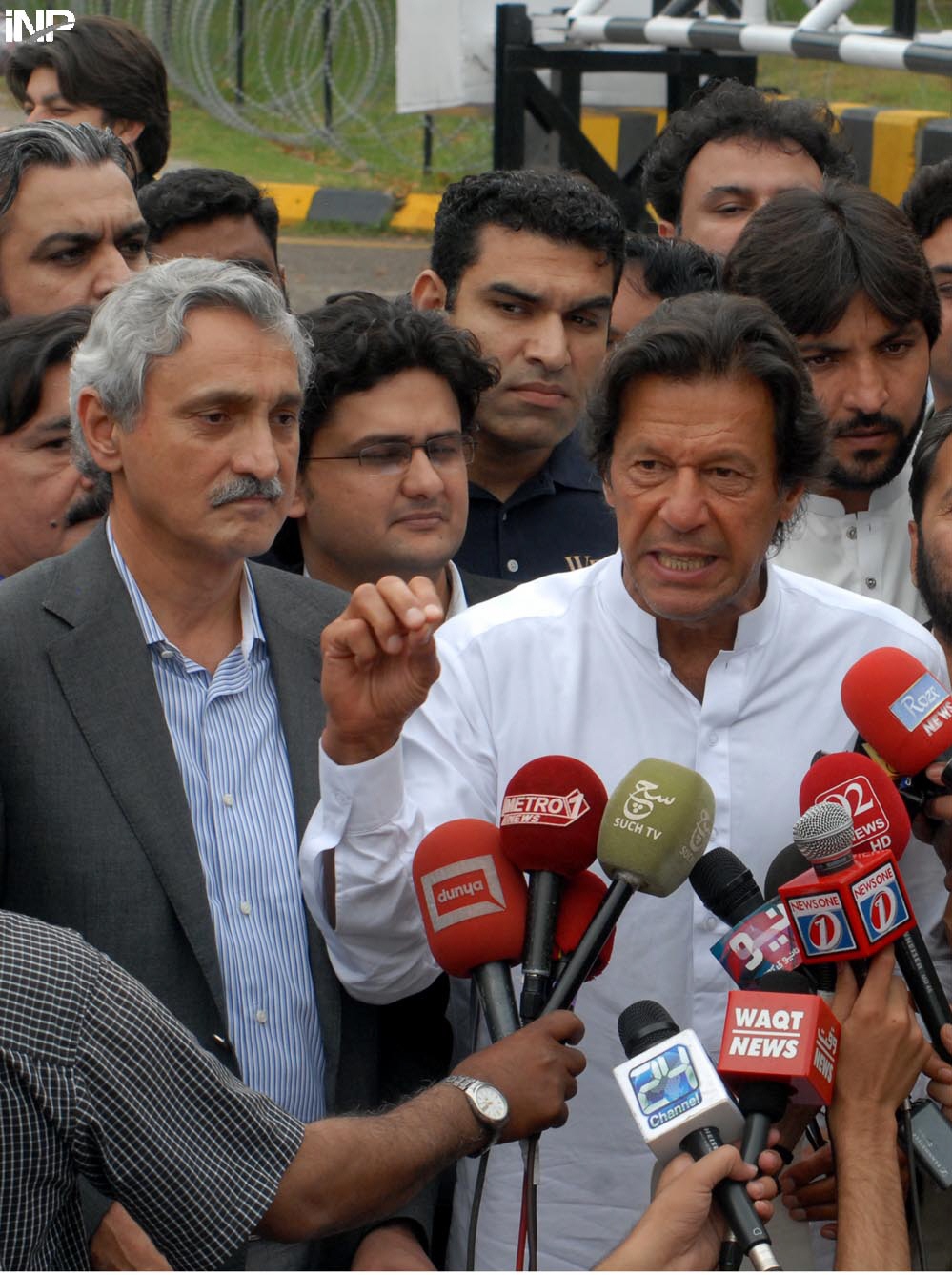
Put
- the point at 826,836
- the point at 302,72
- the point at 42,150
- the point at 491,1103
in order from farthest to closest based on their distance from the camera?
1. the point at 302,72
2. the point at 42,150
3. the point at 491,1103
4. the point at 826,836

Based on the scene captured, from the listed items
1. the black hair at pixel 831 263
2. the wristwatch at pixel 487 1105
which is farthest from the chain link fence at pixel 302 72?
the wristwatch at pixel 487 1105

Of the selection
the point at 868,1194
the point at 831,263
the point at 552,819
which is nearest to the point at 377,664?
the point at 552,819

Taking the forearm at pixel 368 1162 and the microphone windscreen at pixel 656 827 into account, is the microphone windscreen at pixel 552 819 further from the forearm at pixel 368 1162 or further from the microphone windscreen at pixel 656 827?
the forearm at pixel 368 1162

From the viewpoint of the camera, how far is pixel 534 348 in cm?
458

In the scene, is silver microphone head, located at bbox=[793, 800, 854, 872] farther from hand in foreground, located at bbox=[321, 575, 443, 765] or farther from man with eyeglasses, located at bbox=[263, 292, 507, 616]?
man with eyeglasses, located at bbox=[263, 292, 507, 616]

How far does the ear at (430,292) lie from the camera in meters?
4.88

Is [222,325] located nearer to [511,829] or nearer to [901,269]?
[511,829]

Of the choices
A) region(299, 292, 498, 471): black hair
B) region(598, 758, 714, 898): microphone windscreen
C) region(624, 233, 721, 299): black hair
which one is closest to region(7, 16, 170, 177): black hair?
region(624, 233, 721, 299): black hair

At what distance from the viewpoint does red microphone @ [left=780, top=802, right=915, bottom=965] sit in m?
2.40

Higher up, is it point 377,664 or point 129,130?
point 129,130

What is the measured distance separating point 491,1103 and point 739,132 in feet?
12.9

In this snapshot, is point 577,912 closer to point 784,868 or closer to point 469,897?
point 469,897

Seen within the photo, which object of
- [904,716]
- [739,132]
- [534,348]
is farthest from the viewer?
[739,132]

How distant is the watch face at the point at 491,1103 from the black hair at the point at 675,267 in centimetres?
302
